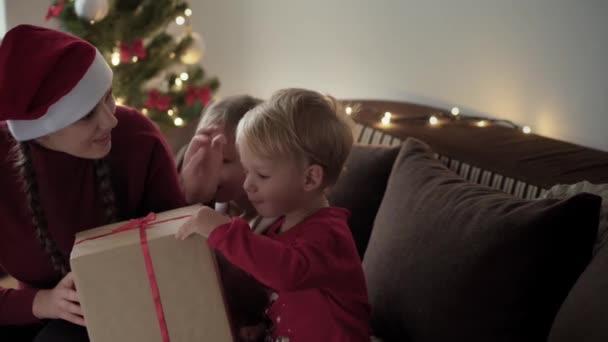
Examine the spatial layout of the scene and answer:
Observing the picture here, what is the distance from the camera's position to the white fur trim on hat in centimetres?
120

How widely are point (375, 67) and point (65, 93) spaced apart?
1.57 meters

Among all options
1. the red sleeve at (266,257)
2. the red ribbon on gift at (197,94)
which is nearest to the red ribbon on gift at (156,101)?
the red ribbon on gift at (197,94)

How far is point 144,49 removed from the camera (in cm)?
261

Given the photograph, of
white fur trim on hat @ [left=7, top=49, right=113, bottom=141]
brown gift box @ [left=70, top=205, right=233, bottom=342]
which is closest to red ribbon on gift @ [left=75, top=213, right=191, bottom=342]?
brown gift box @ [left=70, top=205, right=233, bottom=342]

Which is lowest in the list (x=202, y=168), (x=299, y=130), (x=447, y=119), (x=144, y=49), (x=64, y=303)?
(x=64, y=303)

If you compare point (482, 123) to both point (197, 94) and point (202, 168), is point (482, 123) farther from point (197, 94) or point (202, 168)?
point (197, 94)

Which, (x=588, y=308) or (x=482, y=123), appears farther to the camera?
(x=482, y=123)

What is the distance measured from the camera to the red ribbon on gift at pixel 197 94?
9.21 ft

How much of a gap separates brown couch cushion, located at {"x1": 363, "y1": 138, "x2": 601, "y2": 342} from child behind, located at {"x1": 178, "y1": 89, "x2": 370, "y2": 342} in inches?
6.0

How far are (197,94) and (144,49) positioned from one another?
0.32 metres

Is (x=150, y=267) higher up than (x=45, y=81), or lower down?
lower down

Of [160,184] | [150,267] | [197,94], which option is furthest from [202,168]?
[197,94]

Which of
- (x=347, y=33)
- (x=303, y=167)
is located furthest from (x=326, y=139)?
(x=347, y=33)

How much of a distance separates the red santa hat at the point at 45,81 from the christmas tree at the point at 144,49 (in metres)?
1.18
